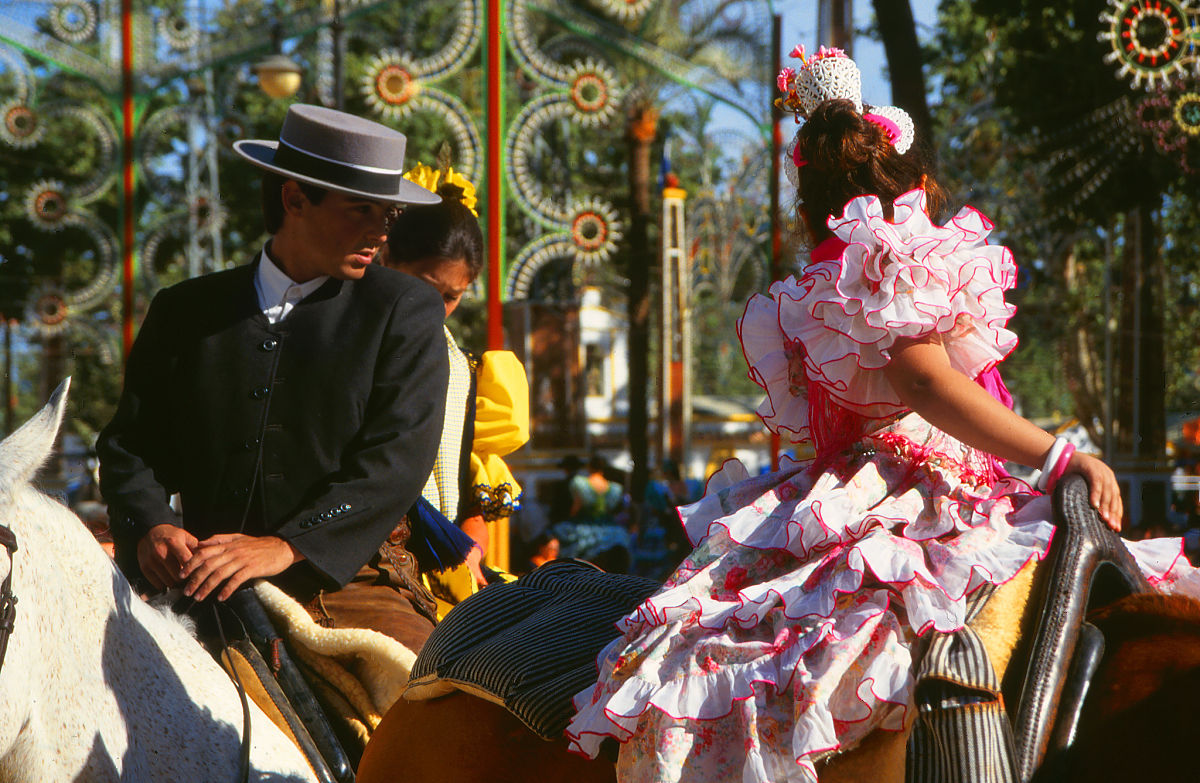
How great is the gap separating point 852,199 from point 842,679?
90 centimetres

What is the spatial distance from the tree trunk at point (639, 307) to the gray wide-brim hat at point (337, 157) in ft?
49.7

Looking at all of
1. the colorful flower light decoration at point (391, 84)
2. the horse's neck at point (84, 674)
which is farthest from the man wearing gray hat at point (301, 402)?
the colorful flower light decoration at point (391, 84)

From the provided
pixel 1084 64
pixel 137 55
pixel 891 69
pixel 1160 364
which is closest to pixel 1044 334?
pixel 1160 364

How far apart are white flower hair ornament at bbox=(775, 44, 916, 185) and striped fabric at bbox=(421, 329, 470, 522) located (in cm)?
140

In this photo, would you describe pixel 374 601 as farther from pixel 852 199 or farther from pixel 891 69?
pixel 891 69

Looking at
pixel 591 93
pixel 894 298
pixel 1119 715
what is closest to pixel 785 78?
pixel 894 298

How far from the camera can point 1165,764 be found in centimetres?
172

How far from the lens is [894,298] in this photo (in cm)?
198

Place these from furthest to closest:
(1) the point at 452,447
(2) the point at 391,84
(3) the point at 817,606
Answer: (2) the point at 391,84
(1) the point at 452,447
(3) the point at 817,606

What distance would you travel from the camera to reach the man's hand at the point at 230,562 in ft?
7.83

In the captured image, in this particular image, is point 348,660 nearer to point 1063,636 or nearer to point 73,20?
point 1063,636

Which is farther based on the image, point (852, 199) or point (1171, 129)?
point (1171, 129)

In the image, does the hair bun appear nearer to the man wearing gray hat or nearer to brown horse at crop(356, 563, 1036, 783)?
the man wearing gray hat

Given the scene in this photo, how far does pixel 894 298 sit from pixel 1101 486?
18.1 inches
